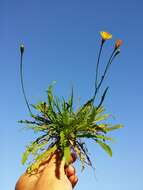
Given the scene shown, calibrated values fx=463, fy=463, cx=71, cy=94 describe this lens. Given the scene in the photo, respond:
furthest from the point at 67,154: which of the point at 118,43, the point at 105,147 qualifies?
the point at 118,43

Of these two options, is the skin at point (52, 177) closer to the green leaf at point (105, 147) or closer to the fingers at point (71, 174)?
the fingers at point (71, 174)

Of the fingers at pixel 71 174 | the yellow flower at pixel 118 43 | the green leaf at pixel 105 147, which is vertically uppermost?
the yellow flower at pixel 118 43

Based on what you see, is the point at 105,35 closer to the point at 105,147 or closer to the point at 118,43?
the point at 118,43

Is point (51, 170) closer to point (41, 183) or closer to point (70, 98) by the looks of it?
point (41, 183)

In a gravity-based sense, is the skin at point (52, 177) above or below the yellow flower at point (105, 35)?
below

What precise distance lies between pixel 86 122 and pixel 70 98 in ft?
2.90

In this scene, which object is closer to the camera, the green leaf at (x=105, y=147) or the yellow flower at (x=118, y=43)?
the yellow flower at (x=118, y=43)

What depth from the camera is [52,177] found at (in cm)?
983

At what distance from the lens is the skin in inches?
382

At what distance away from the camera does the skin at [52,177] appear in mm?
9711

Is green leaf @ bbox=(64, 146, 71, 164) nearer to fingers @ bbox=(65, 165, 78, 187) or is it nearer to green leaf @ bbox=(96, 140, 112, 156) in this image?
fingers @ bbox=(65, 165, 78, 187)

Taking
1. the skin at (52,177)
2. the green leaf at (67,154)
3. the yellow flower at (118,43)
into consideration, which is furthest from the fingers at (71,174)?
the yellow flower at (118,43)

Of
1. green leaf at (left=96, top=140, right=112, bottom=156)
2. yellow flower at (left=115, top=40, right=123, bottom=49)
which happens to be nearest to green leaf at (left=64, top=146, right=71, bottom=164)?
green leaf at (left=96, top=140, right=112, bottom=156)

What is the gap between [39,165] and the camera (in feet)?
34.1
